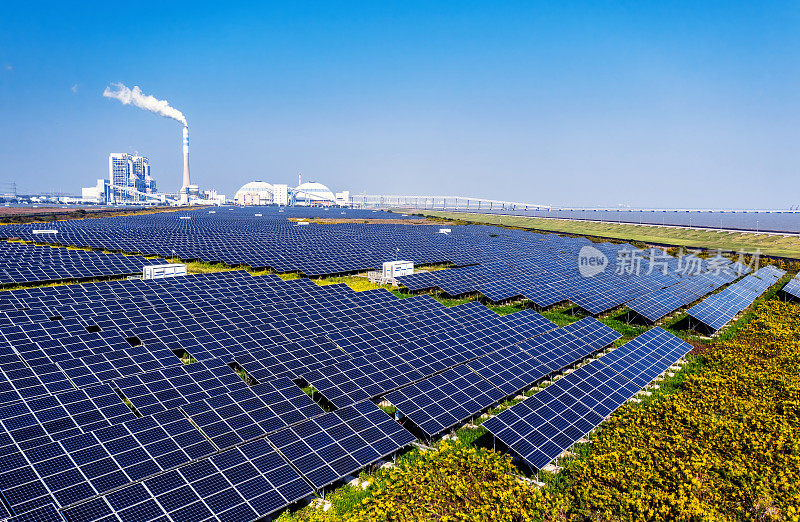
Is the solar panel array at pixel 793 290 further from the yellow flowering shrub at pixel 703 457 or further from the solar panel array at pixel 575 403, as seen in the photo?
the solar panel array at pixel 575 403

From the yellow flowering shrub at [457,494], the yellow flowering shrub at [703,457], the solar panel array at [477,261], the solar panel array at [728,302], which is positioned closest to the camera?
the yellow flowering shrub at [457,494]

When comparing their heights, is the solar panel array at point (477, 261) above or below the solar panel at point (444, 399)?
above

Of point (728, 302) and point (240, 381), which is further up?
point (728, 302)

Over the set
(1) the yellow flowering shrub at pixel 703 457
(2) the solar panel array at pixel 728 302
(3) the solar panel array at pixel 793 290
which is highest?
(3) the solar panel array at pixel 793 290

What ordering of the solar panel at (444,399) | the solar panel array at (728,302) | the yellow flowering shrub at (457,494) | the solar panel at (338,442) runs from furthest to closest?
the solar panel array at (728,302), the solar panel at (444,399), the solar panel at (338,442), the yellow flowering shrub at (457,494)

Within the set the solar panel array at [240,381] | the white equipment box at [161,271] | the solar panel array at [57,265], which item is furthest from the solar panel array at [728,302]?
the solar panel array at [57,265]

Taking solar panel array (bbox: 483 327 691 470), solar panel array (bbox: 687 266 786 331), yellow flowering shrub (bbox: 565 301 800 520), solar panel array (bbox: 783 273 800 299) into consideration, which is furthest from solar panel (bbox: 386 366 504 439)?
solar panel array (bbox: 783 273 800 299)

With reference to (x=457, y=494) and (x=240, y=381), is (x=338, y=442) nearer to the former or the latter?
(x=457, y=494)

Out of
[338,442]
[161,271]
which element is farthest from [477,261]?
[338,442]
